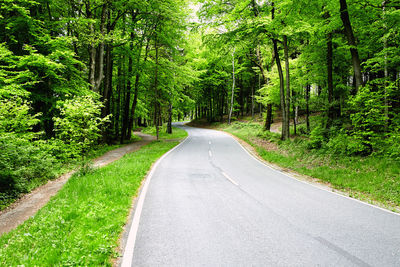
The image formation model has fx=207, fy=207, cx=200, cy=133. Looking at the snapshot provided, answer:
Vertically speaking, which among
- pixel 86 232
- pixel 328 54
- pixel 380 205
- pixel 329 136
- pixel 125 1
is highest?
pixel 125 1

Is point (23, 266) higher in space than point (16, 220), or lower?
higher

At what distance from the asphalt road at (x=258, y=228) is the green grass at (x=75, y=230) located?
54cm

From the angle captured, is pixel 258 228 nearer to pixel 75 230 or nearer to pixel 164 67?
pixel 75 230

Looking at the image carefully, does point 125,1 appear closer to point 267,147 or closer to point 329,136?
point 267,147

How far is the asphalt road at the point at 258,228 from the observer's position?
337 centimetres

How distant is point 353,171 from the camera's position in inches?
349

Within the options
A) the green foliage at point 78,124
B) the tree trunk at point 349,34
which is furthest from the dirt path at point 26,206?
the tree trunk at point 349,34

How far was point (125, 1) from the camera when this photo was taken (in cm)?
1462

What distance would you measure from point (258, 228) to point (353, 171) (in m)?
7.02

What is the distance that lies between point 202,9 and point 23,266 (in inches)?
688

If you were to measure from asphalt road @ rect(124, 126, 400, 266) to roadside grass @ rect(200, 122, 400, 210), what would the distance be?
140 cm

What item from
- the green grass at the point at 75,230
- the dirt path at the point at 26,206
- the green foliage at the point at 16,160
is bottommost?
the dirt path at the point at 26,206

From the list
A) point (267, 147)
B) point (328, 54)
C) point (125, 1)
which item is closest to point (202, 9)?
point (125, 1)

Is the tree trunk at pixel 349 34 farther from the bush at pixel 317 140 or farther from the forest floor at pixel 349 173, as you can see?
the forest floor at pixel 349 173
